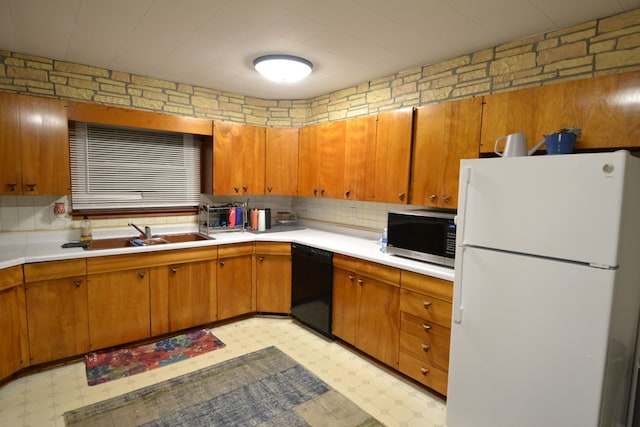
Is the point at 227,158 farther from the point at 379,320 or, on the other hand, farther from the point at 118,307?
the point at 379,320

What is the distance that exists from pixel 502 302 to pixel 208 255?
2.64 meters

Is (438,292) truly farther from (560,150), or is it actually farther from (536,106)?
(536,106)

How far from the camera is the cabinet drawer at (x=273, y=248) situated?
362 cm

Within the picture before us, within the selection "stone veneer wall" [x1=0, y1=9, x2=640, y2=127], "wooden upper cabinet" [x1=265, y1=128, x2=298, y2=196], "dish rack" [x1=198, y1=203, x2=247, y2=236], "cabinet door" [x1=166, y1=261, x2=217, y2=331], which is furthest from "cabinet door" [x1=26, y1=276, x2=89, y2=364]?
"wooden upper cabinet" [x1=265, y1=128, x2=298, y2=196]

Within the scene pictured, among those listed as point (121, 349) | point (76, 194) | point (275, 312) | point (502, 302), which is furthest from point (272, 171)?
point (502, 302)

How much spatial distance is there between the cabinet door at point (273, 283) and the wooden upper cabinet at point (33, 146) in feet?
6.34

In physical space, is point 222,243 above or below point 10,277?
above

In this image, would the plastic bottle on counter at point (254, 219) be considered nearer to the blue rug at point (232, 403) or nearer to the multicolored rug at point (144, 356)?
the multicolored rug at point (144, 356)

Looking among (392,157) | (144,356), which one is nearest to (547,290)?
(392,157)

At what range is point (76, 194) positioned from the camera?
3271 millimetres

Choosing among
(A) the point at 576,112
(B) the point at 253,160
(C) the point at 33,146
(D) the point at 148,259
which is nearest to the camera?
(A) the point at 576,112

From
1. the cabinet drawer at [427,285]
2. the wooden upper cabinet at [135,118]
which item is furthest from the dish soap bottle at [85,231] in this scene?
the cabinet drawer at [427,285]

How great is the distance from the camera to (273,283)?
3.69 m

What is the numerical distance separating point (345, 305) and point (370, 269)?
49 centimetres
